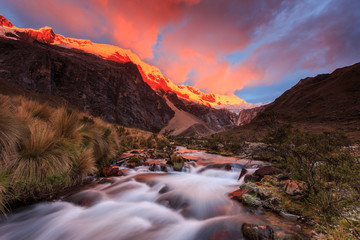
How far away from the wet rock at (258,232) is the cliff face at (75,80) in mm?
42764

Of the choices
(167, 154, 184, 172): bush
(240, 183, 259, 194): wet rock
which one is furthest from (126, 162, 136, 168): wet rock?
(240, 183, 259, 194): wet rock

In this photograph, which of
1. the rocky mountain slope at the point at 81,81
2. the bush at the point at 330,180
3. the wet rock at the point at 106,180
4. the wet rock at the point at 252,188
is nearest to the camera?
the bush at the point at 330,180

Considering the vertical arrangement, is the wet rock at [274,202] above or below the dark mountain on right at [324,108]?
below

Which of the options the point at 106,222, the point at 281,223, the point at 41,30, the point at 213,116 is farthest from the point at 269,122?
the point at 41,30

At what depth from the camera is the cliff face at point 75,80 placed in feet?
111

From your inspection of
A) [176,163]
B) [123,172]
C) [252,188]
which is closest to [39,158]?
[123,172]

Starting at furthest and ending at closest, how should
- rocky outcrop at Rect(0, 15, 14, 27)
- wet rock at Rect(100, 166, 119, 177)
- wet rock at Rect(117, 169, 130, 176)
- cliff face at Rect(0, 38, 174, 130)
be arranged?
rocky outcrop at Rect(0, 15, 14, 27)
cliff face at Rect(0, 38, 174, 130)
wet rock at Rect(117, 169, 130, 176)
wet rock at Rect(100, 166, 119, 177)

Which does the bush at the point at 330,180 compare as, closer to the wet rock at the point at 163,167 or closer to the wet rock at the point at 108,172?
the wet rock at the point at 163,167

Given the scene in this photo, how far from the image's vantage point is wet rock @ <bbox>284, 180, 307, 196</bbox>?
126 inches

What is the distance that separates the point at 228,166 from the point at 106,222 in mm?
6278

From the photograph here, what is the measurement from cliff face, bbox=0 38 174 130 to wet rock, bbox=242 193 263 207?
4196 cm

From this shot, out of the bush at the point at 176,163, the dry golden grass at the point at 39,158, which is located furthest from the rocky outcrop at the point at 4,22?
the bush at the point at 176,163

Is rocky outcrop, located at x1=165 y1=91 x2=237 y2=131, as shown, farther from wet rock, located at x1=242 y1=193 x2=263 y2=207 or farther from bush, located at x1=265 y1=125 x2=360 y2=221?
bush, located at x1=265 y1=125 x2=360 y2=221

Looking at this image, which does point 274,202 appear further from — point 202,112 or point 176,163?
point 202,112
